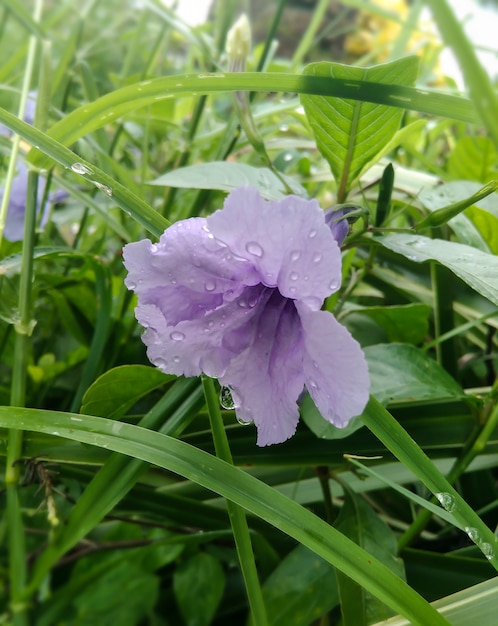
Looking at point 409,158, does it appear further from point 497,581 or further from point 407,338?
point 497,581

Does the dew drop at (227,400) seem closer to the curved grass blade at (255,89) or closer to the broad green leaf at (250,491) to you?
the broad green leaf at (250,491)

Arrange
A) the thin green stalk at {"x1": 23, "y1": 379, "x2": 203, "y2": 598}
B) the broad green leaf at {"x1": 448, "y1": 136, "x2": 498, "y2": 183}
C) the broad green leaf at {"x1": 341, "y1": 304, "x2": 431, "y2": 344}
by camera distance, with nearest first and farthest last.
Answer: the thin green stalk at {"x1": 23, "y1": 379, "x2": 203, "y2": 598}, the broad green leaf at {"x1": 341, "y1": 304, "x2": 431, "y2": 344}, the broad green leaf at {"x1": 448, "y1": 136, "x2": 498, "y2": 183}

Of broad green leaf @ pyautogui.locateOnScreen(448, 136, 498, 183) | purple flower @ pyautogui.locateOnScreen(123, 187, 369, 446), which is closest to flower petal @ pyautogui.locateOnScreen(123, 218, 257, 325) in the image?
purple flower @ pyautogui.locateOnScreen(123, 187, 369, 446)

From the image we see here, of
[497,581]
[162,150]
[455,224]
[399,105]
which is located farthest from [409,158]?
[497,581]

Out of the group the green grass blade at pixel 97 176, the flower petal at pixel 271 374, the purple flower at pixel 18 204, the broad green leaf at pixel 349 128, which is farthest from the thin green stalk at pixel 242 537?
the purple flower at pixel 18 204

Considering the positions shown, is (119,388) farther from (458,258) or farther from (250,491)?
(458,258)

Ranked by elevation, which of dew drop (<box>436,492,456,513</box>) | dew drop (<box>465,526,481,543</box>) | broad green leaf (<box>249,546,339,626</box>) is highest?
dew drop (<box>436,492,456,513</box>)

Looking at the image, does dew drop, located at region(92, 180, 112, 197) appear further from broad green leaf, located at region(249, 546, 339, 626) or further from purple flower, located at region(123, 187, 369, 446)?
broad green leaf, located at region(249, 546, 339, 626)
